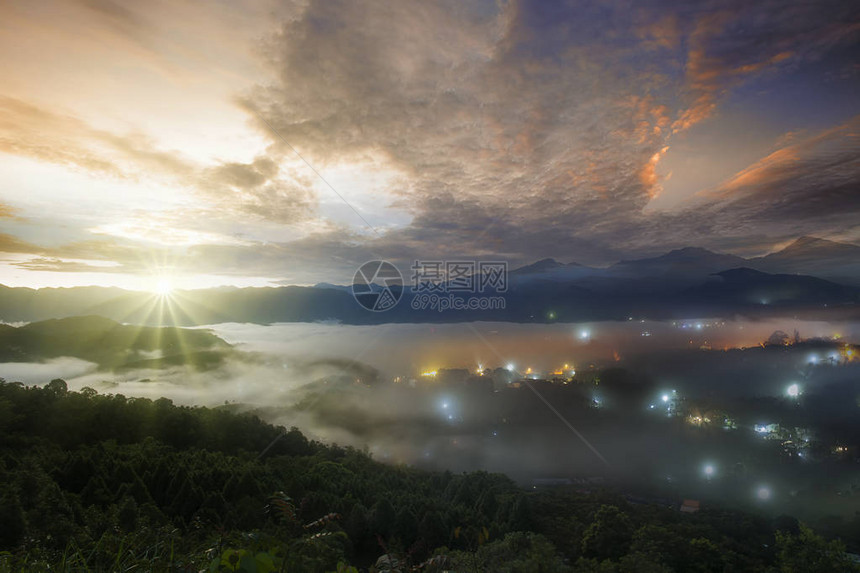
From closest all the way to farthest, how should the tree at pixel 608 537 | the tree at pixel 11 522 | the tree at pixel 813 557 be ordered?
the tree at pixel 11 522 < the tree at pixel 813 557 < the tree at pixel 608 537

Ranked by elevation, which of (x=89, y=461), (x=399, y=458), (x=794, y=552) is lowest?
(x=399, y=458)

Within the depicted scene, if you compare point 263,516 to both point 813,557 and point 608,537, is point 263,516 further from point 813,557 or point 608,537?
point 813,557

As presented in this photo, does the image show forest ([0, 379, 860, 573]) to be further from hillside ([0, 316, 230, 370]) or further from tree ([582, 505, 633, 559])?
hillside ([0, 316, 230, 370])

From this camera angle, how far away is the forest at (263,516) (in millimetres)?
5922

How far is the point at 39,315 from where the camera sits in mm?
118375

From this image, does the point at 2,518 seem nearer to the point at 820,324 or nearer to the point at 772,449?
the point at 772,449

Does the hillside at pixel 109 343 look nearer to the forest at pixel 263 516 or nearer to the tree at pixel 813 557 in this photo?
the forest at pixel 263 516

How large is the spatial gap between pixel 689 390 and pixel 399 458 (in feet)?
378

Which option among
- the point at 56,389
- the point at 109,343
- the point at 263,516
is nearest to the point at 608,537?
the point at 263,516

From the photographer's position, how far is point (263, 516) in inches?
945

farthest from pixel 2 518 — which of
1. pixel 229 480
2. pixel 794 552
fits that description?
pixel 794 552

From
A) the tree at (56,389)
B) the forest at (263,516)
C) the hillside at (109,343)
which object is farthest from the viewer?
the hillside at (109,343)

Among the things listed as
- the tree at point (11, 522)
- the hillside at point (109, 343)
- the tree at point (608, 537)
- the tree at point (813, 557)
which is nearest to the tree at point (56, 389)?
the tree at point (11, 522)

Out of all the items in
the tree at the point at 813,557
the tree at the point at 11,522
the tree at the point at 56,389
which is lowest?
the tree at the point at 813,557
